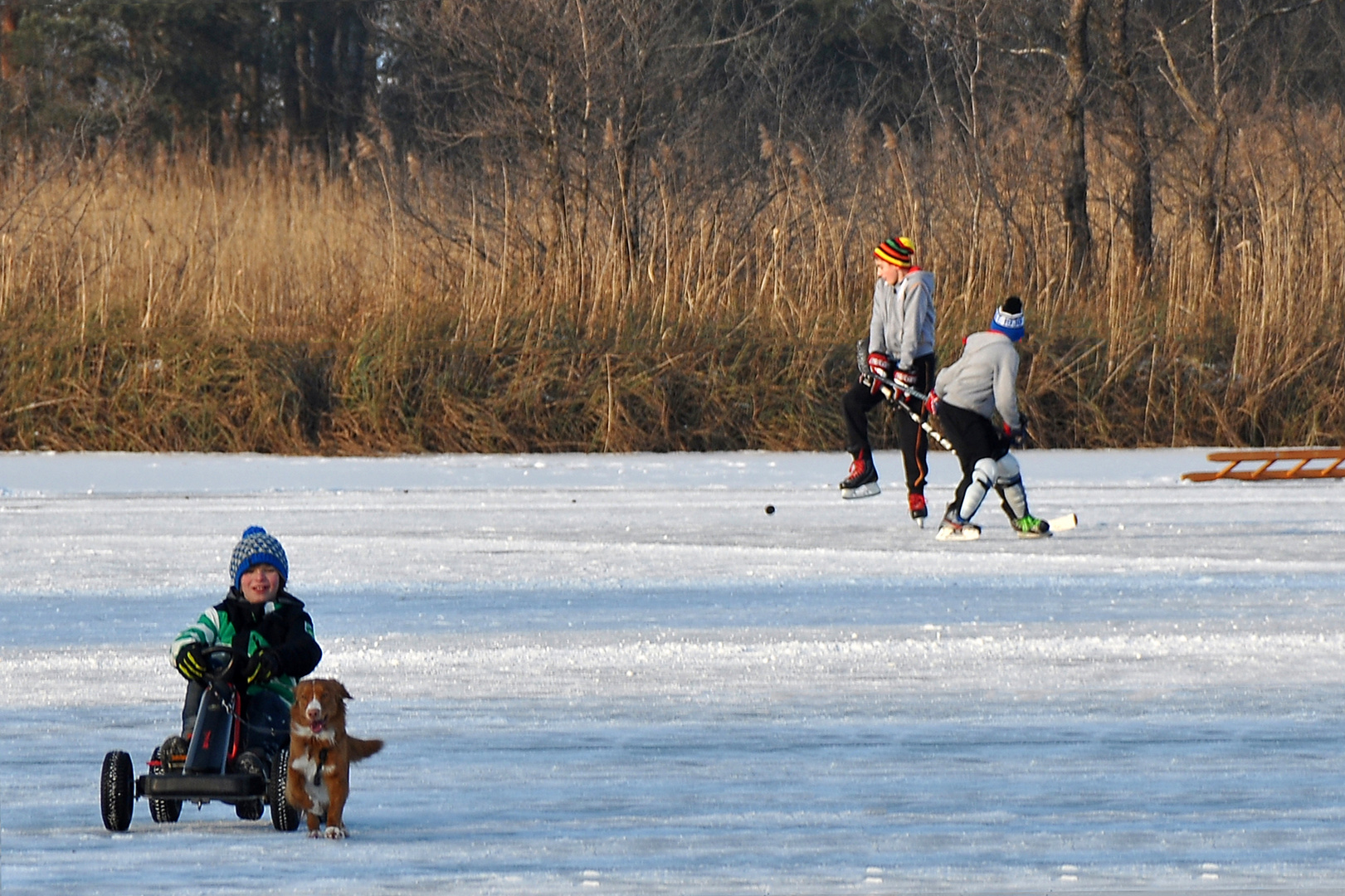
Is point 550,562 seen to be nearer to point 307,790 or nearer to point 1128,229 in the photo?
point 307,790

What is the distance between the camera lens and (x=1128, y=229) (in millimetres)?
17734

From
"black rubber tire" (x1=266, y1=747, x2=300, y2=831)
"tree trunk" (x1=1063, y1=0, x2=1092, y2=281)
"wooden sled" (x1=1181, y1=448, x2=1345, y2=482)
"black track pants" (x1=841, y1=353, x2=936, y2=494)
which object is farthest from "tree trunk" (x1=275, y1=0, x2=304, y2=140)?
"black rubber tire" (x1=266, y1=747, x2=300, y2=831)

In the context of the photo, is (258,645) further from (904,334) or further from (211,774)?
(904,334)

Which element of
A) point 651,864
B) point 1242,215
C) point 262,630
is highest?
point 1242,215

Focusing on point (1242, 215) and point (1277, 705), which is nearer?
point (1277, 705)

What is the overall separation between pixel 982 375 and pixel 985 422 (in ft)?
0.72

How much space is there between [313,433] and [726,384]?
280cm

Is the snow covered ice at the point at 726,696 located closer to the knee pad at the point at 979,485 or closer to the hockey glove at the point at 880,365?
the knee pad at the point at 979,485

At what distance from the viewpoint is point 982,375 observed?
31.8 ft

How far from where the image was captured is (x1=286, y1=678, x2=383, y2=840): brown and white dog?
148 inches

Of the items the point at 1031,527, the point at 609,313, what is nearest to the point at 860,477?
the point at 1031,527

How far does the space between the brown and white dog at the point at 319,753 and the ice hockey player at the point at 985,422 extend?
5843mm

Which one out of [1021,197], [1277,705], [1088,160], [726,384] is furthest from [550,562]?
[1088,160]

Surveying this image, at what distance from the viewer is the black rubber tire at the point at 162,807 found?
4020mm
